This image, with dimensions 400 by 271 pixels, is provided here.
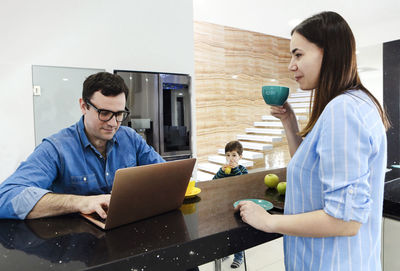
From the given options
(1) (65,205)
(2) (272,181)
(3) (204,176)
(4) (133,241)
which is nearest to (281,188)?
(2) (272,181)

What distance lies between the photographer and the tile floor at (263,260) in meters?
2.41

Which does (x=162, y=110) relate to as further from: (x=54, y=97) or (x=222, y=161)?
(x=222, y=161)

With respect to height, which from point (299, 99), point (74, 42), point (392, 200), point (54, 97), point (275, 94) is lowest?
point (392, 200)

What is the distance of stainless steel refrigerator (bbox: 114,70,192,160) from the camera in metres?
3.44

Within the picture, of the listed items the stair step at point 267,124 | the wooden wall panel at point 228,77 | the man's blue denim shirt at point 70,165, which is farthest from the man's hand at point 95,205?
the stair step at point 267,124

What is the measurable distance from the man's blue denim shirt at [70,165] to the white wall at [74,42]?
1859mm

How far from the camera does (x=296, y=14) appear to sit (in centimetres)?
513

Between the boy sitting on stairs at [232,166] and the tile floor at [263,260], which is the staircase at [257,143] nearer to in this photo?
the boy sitting on stairs at [232,166]

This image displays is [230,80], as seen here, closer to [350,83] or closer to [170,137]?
[170,137]

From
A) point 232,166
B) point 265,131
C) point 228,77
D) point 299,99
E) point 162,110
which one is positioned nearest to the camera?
point 232,166

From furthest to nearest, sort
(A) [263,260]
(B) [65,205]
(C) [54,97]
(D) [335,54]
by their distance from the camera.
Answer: (C) [54,97] < (A) [263,260] < (B) [65,205] < (D) [335,54]

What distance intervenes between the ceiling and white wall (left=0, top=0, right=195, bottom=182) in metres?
1.25

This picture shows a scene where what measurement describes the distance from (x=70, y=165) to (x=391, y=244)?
1.48 metres

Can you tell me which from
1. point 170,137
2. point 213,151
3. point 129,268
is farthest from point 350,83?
point 213,151
